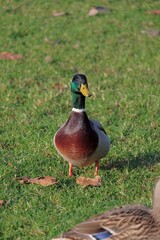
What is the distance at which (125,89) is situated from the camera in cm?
809

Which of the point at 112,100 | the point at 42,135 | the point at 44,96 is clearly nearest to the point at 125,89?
the point at 112,100

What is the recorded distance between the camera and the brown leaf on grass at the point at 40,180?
5539mm

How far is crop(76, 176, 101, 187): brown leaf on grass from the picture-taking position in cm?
555

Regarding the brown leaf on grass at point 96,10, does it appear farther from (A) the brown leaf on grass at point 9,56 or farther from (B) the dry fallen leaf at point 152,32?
(A) the brown leaf on grass at point 9,56

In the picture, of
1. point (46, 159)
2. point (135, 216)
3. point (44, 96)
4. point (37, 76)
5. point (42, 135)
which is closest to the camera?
→ point (135, 216)

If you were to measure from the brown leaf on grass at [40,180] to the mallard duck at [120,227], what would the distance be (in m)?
1.51

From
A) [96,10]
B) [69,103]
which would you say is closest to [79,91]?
[69,103]

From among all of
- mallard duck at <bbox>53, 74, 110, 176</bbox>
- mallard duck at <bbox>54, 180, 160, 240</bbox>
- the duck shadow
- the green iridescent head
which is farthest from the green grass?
mallard duck at <bbox>54, 180, 160, 240</bbox>

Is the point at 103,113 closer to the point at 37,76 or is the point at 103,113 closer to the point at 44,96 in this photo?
the point at 44,96

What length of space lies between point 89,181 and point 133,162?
65 centimetres

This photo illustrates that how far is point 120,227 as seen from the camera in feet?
13.0

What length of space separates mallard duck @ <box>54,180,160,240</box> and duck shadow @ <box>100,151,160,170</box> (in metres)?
1.90

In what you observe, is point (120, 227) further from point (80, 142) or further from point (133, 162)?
point (133, 162)

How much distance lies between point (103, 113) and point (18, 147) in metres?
1.25
